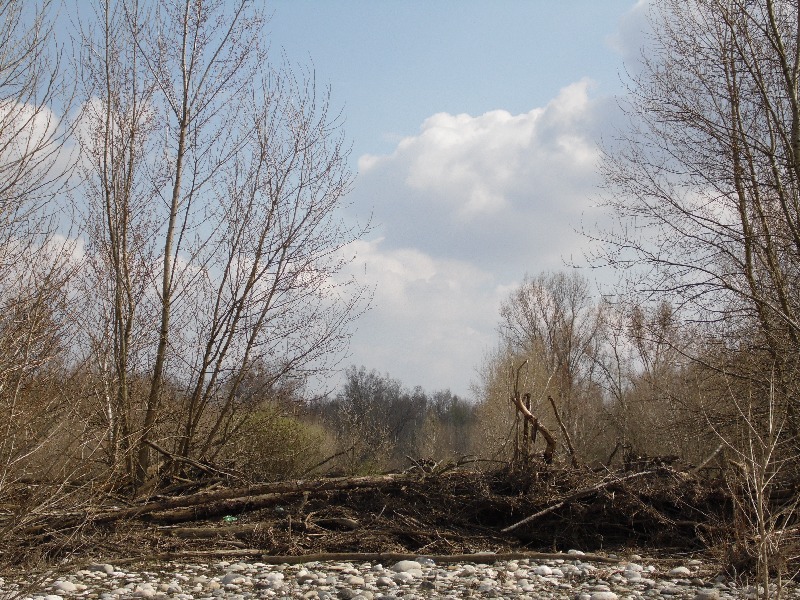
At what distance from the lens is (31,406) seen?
6000mm

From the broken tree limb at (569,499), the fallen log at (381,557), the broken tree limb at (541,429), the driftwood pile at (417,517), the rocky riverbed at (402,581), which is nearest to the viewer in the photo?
the rocky riverbed at (402,581)

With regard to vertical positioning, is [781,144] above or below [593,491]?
above

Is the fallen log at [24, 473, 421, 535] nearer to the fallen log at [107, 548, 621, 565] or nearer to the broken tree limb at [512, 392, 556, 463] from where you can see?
the fallen log at [107, 548, 621, 565]

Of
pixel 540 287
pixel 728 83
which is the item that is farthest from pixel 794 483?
pixel 540 287

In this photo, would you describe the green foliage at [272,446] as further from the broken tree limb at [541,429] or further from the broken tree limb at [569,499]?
the broken tree limb at [569,499]

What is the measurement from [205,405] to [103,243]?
276 cm

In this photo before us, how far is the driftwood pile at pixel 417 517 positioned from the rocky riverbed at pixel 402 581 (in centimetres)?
48

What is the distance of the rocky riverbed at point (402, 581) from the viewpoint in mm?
5641

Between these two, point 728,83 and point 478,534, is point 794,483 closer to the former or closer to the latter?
point 478,534

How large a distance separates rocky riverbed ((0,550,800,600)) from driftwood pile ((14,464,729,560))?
479 mm

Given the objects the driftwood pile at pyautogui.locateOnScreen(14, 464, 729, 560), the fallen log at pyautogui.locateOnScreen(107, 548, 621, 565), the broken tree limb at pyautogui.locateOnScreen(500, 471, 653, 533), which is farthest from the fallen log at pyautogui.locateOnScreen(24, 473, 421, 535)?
the broken tree limb at pyautogui.locateOnScreen(500, 471, 653, 533)

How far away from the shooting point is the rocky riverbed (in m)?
5.64

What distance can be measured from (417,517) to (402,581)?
6.87 ft

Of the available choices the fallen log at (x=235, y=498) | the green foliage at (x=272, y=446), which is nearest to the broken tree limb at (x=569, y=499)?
the fallen log at (x=235, y=498)
